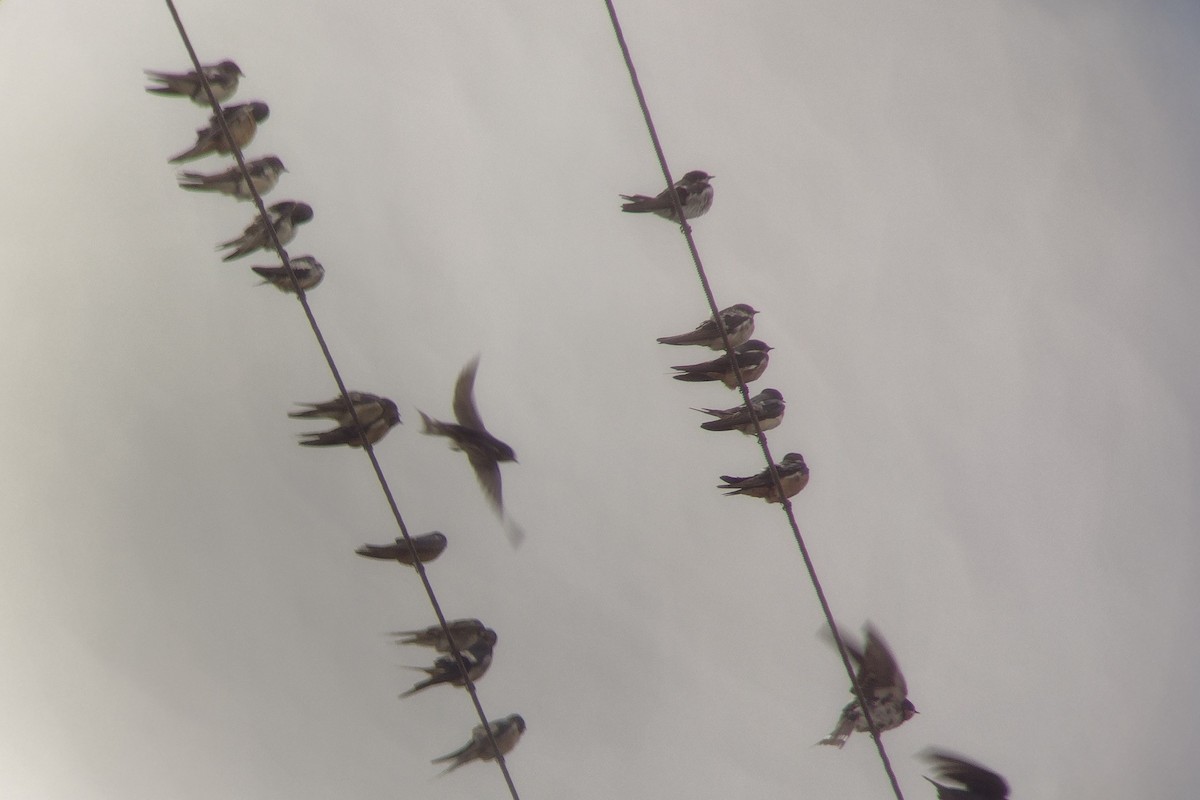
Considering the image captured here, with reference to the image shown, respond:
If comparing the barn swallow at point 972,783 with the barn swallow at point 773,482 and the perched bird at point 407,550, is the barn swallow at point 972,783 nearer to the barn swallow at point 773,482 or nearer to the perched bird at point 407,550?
the barn swallow at point 773,482

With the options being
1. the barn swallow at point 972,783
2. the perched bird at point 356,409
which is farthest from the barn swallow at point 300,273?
the barn swallow at point 972,783

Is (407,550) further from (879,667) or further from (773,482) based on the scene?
(879,667)

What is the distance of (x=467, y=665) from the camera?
3.95ft

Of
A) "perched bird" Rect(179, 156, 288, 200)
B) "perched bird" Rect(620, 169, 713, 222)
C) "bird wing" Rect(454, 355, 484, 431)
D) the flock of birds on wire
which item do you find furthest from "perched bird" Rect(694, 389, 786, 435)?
"perched bird" Rect(179, 156, 288, 200)

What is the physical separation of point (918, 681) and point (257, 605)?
1.06 metres

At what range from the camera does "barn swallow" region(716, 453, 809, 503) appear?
3.50 feet

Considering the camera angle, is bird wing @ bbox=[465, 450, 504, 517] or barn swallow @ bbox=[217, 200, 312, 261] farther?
bird wing @ bbox=[465, 450, 504, 517]

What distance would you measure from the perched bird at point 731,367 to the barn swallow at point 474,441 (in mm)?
286

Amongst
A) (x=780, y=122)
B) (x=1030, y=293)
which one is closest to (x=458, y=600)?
(x=780, y=122)

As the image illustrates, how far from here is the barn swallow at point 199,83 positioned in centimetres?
114

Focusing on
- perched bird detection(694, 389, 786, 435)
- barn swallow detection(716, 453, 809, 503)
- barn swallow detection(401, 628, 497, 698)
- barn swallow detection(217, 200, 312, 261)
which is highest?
barn swallow detection(217, 200, 312, 261)

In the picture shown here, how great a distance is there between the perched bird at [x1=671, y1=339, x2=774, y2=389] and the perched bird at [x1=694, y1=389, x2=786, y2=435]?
0.03m

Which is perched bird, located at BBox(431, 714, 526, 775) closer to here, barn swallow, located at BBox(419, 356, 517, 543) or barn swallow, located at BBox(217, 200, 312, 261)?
barn swallow, located at BBox(419, 356, 517, 543)

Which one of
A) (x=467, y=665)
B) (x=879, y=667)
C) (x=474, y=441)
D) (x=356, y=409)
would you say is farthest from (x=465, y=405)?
(x=879, y=667)
